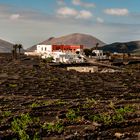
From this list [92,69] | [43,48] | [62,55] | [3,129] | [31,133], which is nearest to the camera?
[31,133]

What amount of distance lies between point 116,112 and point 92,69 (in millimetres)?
69137

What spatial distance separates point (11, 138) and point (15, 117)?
6515mm

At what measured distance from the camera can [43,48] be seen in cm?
19950

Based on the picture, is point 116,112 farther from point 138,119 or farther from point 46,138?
point 46,138

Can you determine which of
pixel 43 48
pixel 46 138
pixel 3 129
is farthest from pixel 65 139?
pixel 43 48

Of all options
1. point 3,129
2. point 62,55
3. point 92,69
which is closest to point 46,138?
point 3,129

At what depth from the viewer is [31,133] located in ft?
68.5

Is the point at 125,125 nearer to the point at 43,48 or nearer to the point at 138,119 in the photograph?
the point at 138,119

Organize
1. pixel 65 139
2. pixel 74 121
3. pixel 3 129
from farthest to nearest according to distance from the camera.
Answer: pixel 74 121, pixel 3 129, pixel 65 139

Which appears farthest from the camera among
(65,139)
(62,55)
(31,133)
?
(62,55)

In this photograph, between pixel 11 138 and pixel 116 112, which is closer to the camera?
pixel 11 138

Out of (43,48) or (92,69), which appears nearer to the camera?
(92,69)

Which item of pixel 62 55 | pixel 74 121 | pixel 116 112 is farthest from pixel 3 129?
pixel 62 55

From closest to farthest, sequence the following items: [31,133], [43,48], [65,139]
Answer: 1. [65,139]
2. [31,133]
3. [43,48]
